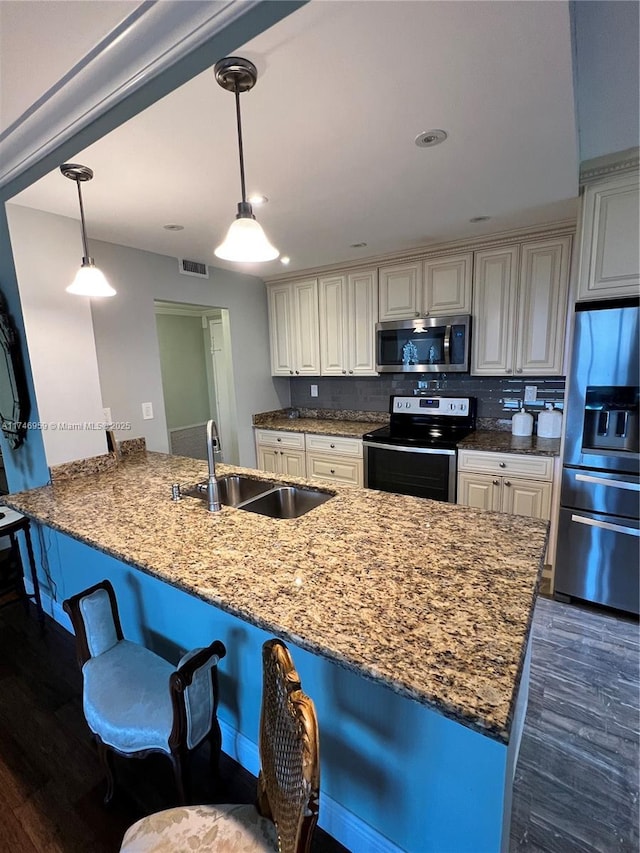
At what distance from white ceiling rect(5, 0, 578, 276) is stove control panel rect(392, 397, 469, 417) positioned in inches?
54.6

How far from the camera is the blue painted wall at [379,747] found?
0.95 meters

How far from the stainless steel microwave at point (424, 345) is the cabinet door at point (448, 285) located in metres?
0.09

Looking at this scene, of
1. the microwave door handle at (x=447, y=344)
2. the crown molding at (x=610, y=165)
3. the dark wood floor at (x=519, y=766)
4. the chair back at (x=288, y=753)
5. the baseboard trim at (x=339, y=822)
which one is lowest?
the dark wood floor at (x=519, y=766)

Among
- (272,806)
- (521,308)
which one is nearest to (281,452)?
(521,308)

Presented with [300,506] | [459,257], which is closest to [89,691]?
[300,506]

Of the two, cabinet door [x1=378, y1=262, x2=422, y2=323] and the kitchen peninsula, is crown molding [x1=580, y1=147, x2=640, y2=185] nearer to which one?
cabinet door [x1=378, y1=262, x2=422, y2=323]

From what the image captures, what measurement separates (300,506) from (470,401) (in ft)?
6.46

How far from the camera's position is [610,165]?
204 centimetres

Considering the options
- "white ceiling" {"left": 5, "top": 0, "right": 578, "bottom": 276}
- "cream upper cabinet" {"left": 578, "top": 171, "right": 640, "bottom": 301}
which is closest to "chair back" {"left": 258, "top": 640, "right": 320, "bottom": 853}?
"white ceiling" {"left": 5, "top": 0, "right": 578, "bottom": 276}

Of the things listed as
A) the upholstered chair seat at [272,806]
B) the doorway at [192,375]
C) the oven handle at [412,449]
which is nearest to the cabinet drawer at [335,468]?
the oven handle at [412,449]

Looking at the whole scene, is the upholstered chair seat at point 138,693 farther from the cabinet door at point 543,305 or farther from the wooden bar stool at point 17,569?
the cabinet door at point 543,305

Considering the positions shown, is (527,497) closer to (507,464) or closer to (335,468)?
(507,464)

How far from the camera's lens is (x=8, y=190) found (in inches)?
75.9

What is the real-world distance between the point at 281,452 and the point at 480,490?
191cm
